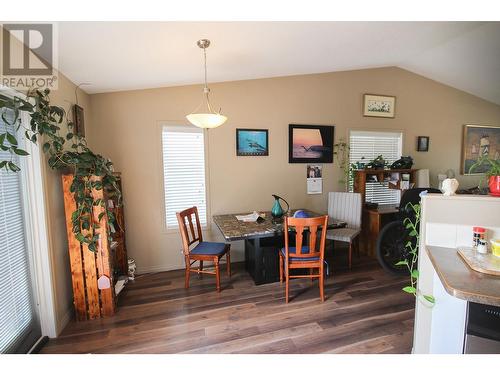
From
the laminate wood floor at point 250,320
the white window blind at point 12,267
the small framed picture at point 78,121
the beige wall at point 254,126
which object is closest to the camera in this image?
the white window blind at point 12,267

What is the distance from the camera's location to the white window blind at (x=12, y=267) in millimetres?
1629

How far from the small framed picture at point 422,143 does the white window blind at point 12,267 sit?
5.31 meters

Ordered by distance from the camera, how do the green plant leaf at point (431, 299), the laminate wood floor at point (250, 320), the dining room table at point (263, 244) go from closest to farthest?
the green plant leaf at point (431, 299) < the laminate wood floor at point (250, 320) < the dining room table at point (263, 244)

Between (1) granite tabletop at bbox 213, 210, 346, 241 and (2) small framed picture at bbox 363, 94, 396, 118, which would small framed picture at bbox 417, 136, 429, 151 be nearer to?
(2) small framed picture at bbox 363, 94, 396, 118

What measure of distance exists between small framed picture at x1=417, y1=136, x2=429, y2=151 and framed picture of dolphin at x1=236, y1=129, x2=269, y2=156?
9.21 ft

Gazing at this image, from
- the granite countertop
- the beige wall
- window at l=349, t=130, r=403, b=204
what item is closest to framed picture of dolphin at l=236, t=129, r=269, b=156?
the beige wall

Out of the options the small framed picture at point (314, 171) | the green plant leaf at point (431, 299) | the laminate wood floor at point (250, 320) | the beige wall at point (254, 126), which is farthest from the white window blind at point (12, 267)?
the small framed picture at point (314, 171)

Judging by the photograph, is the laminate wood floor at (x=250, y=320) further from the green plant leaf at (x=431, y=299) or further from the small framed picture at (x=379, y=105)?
the small framed picture at (x=379, y=105)

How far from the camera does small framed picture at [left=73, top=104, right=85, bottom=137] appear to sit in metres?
2.40

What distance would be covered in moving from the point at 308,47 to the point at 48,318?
3.39m
